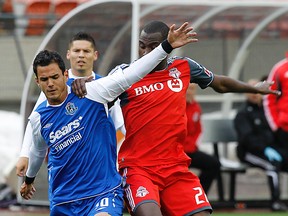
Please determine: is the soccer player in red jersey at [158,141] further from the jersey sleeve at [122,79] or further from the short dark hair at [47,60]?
the short dark hair at [47,60]

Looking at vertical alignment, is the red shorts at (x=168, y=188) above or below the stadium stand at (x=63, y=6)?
below

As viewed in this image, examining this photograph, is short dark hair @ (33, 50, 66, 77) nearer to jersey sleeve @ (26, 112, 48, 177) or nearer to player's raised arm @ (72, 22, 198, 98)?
player's raised arm @ (72, 22, 198, 98)

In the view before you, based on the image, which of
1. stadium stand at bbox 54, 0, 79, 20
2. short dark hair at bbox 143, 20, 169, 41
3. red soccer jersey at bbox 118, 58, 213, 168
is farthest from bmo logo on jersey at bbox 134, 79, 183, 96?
stadium stand at bbox 54, 0, 79, 20

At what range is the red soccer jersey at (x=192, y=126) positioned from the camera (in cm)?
1200

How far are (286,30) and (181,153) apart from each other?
6455 millimetres

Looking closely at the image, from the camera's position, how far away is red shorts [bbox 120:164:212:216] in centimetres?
689

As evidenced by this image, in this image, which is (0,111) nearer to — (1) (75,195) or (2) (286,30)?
(2) (286,30)

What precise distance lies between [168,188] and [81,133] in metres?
0.92

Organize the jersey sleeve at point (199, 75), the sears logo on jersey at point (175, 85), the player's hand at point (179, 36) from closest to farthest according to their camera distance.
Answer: the player's hand at point (179, 36), the sears logo on jersey at point (175, 85), the jersey sleeve at point (199, 75)

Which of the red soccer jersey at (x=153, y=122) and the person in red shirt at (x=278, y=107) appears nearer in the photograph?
the red soccer jersey at (x=153, y=122)

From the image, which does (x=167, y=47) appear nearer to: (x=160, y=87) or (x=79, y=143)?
(x=160, y=87)

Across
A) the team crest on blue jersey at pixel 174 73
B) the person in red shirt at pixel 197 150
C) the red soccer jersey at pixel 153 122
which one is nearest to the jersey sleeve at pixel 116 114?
the red soccer jersey at pixel 153 122

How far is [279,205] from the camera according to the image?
1255cm

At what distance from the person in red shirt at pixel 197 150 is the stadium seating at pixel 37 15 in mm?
3715
